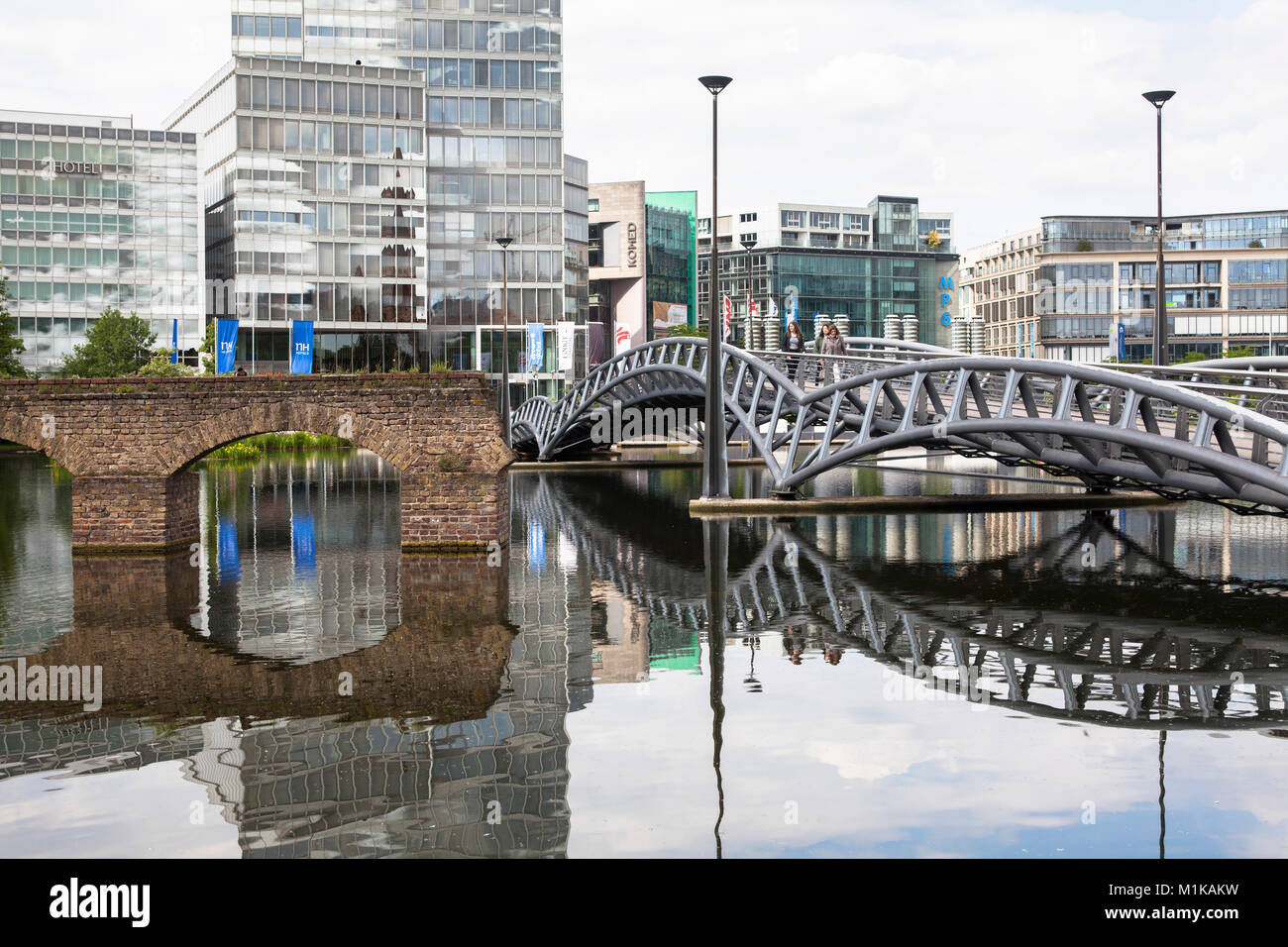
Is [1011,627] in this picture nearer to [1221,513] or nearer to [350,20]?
[1221,513]

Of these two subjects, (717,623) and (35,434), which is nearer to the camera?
(717,623)

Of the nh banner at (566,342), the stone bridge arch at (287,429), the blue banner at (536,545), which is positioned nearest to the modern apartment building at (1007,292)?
the nh banner at (566,342)

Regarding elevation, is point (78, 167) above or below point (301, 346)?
above

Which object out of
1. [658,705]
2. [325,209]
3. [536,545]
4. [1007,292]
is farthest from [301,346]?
[1007,292]

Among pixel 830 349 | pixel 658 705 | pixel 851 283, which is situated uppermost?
pixel 851 283

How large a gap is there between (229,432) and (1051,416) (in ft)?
45.9

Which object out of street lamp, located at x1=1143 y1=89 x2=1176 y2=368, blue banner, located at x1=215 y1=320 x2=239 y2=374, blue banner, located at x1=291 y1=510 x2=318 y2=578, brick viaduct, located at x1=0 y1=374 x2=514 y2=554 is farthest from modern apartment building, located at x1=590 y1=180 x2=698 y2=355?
brick viaduct, located at x1=0 y1=374 x2=514 y2=554

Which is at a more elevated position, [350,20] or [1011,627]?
[350,20]

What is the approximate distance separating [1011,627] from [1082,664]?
214 cm

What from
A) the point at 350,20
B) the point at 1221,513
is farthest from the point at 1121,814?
the point at 350,20

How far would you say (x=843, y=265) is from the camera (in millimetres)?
143250

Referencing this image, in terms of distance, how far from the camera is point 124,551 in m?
22.9

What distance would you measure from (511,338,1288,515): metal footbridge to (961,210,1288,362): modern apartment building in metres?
86.7

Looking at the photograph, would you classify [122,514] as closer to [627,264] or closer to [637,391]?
[637,391]
